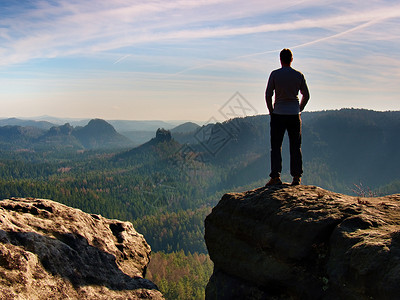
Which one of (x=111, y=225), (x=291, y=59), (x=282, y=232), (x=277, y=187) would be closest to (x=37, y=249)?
(x=111, y=225)

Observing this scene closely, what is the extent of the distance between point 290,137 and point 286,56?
10.2 ft

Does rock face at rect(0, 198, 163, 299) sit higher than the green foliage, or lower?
higher

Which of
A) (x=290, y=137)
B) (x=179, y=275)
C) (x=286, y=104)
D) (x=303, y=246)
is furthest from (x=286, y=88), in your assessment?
(x=179, y=275)

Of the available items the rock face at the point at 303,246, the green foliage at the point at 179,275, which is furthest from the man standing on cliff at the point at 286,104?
the green foliage at the point at 179,275

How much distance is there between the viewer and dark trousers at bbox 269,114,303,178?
37.7 feet

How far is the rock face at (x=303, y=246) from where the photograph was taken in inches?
260

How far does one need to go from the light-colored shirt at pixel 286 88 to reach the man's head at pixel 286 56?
0.26 metres

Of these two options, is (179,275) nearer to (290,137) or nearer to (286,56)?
(290,137)

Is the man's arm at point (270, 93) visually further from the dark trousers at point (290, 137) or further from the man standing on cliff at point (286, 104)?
the dark trousers at point (290, 137)

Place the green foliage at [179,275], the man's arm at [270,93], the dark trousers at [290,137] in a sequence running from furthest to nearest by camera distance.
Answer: the green foliage at [179,275]
the dark trousers at [290,137]
the man's arm at [270,93]

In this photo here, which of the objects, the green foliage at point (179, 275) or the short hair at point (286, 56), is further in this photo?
the green foliage at point (179, 275)

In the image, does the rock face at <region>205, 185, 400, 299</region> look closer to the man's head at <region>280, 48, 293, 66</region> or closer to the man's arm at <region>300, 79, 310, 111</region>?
the man's arm at <region>300, 79, 310, 111</region>

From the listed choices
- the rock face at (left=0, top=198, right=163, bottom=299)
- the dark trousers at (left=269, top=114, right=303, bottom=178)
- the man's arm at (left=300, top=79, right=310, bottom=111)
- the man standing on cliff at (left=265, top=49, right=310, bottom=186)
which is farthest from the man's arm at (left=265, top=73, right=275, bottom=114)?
the rock face at (left=0, top=198, right=163, bottom=299)

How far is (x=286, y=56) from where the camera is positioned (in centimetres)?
1138
